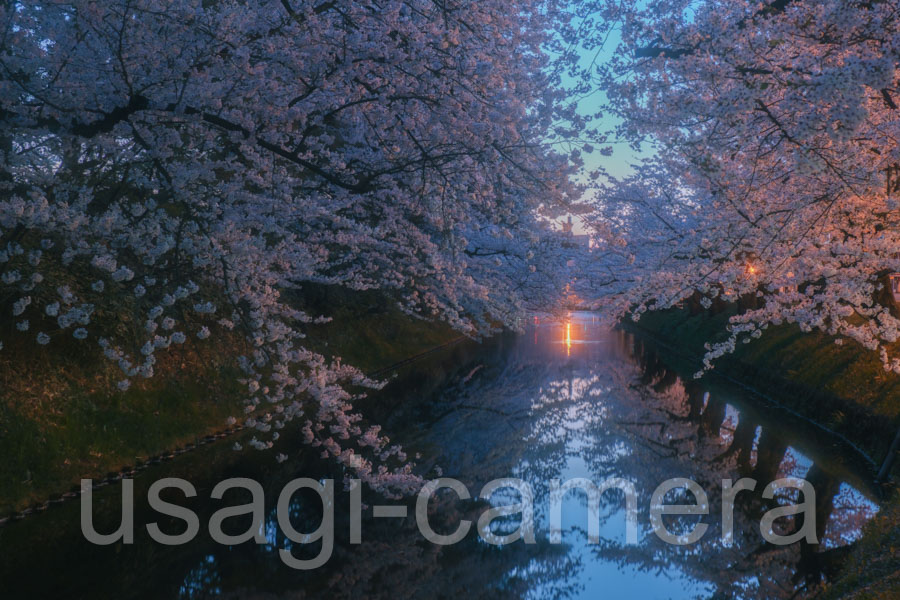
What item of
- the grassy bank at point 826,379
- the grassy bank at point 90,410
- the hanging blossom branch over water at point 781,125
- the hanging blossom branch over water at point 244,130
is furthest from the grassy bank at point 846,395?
the grassy bank at point 90,410

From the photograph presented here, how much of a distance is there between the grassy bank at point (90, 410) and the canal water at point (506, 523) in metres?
0.63

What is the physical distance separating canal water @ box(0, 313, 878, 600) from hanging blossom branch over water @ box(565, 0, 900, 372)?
332 centimetres

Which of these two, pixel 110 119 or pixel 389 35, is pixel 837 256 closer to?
pixel 389 35

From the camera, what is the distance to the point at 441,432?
56.4ft

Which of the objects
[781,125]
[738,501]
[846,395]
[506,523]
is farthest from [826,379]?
[781,125]

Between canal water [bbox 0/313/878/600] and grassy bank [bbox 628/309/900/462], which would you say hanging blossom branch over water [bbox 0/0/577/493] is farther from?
grassy bank [bbox 628/309/900/462]

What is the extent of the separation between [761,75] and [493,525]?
22.1 feet

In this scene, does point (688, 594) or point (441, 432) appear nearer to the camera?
point (688, 594)

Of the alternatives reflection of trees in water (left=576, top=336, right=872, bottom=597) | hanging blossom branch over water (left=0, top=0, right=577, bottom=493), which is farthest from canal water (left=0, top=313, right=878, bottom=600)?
hanging blossom branch over water (left=0, top=0, right=577, bottom=493)

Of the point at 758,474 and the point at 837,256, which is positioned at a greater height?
the point at 837,256

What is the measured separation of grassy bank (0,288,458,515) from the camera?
35.8ft

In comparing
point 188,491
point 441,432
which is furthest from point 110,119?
point 441,432

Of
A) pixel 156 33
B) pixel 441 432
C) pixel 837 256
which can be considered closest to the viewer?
pixel 156 33

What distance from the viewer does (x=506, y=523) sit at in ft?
35.2
